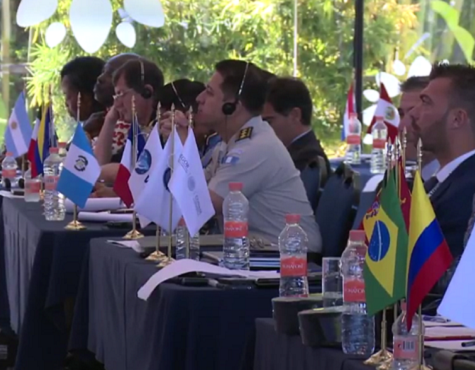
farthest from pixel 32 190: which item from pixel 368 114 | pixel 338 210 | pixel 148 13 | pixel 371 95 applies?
pixel 371 95

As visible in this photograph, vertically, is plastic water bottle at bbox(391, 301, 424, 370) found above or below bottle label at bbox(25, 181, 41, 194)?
below

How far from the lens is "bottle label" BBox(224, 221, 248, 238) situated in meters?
2.86

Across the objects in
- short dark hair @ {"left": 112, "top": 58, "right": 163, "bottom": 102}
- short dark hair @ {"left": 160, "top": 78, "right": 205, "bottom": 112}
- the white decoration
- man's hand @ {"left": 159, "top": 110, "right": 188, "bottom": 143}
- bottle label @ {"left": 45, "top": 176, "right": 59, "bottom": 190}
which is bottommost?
bottle label @ {"left": 45, "top": 176, "right": 59, "bottom": 190}

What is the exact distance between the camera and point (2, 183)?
19.5 ft

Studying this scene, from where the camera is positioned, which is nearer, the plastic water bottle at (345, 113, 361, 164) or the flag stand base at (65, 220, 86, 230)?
the flag stand base at (65, 220, 86, 230)

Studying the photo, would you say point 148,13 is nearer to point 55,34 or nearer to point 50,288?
point 55,34

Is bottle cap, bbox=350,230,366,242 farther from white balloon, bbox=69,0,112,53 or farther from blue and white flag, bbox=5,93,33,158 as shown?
white balloon, bbox=69,0,112,53

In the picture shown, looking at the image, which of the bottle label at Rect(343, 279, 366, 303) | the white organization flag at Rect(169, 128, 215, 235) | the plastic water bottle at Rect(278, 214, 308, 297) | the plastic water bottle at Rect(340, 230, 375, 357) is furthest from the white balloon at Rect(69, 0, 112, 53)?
the bottle label at Rect(343, 279, 366, 303)

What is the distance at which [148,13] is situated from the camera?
29.3 ft

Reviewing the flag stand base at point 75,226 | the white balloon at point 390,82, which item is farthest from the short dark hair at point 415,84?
the white balloon at point 390,82

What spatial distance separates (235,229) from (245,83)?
126 centimetres

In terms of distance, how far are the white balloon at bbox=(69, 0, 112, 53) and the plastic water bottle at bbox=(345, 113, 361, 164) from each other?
76.7 inches

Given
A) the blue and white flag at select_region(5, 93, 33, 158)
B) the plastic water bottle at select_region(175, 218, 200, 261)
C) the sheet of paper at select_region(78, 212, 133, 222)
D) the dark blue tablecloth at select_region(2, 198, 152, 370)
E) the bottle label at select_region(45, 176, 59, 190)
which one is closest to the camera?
the plastic water bottle at select_region(175, 218, 200, 261)

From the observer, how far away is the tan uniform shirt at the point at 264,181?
387 centimetres
